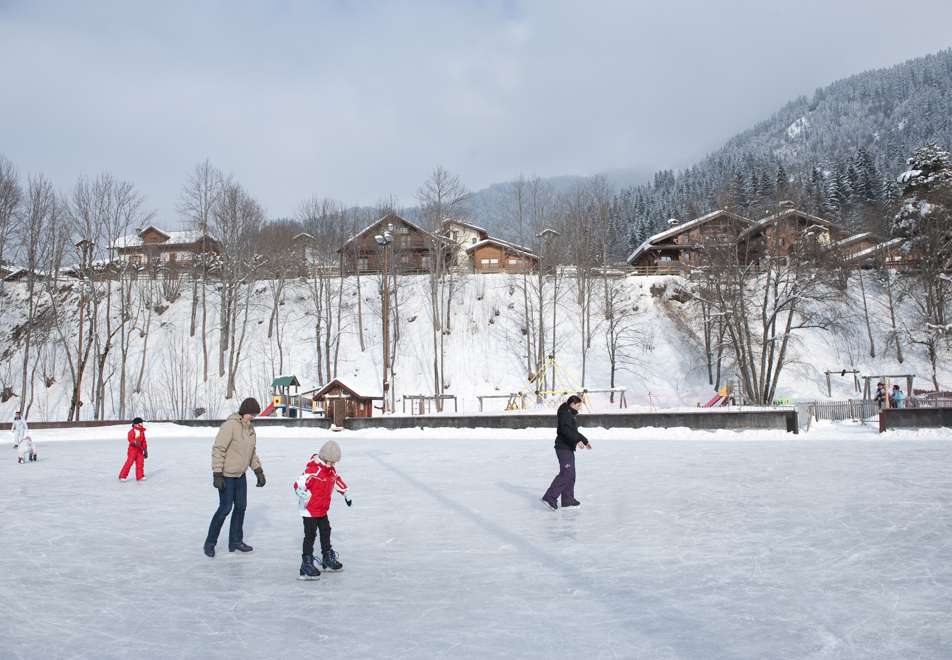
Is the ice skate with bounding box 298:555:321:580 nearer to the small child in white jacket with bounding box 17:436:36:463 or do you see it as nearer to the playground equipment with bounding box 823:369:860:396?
the small child in white jacket with bounding box 17:436:36:463

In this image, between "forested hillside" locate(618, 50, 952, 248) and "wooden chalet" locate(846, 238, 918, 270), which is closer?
"forested hillside" locate(618, 50, 952, 248)

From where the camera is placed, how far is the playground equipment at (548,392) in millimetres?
29612

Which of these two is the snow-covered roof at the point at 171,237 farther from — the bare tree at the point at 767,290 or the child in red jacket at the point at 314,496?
the child in red jacket at the point at 314,496

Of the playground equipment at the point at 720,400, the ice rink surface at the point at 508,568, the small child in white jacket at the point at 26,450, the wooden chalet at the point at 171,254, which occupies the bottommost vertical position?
the ice rink surface at the point at 508,568

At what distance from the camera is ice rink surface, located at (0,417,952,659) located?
14.1ft

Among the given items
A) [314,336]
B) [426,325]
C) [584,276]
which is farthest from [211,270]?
[584,276]

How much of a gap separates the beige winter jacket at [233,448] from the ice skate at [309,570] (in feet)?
4.34

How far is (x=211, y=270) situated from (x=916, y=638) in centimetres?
5371

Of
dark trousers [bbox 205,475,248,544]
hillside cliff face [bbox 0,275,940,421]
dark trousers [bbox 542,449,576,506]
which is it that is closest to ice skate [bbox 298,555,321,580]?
dark trousers [bbox 205,475,248,544]

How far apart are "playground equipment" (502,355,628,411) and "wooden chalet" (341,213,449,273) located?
543 inches

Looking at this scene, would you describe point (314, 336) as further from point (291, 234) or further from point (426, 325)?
point (291, 234)

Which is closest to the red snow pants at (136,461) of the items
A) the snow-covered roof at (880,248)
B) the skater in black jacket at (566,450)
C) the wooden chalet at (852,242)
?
the skater in black jacket at (566,450)

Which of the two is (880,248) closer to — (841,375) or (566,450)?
(841,375)

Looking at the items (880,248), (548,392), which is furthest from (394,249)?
(880,248)
